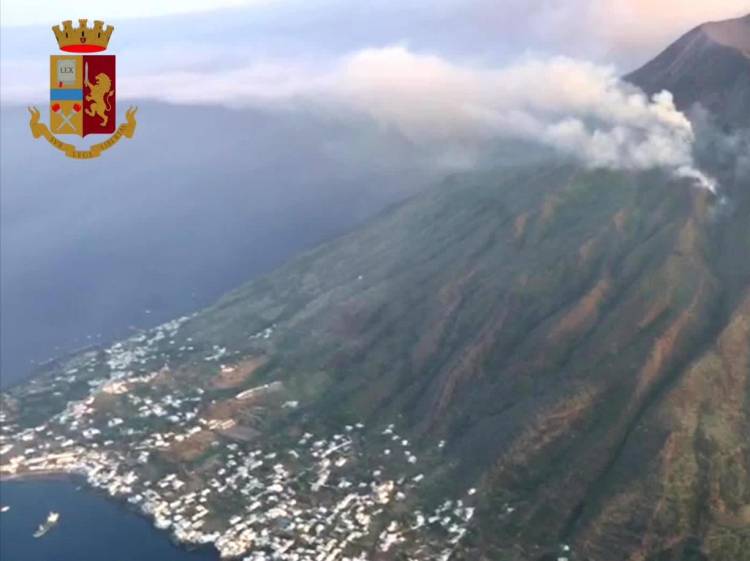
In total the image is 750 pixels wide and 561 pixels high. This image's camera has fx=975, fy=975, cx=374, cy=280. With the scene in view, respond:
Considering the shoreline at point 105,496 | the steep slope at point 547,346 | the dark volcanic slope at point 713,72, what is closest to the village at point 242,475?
the shoreline at point 105,496

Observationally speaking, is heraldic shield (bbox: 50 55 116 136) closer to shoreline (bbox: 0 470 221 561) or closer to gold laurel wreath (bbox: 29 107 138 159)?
gold laurel wreath (bbox: 29 107 138 159)

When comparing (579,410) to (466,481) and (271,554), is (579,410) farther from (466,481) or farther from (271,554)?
(271,554)

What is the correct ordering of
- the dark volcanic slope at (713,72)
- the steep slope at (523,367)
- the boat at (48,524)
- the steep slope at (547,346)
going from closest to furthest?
the steep slope at (523,367) < the steep slope at (547,346) < the boat at (48,524) < the dark volcanic slope at (713,72)

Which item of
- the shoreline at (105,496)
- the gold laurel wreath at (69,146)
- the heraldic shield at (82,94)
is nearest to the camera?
the gold laurel wreath at (69,146)

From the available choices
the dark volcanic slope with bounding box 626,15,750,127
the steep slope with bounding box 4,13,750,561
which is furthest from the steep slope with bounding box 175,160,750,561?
the dark volcanic slope with bounding box 626,15,750,127

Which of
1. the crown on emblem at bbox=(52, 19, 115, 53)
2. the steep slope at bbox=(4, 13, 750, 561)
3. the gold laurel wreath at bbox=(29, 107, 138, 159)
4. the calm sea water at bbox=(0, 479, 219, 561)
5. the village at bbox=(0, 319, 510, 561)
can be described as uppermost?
the crown on emblem at bbox=(52, 19, 115, 53)

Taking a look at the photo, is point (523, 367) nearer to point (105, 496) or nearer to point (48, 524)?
point (105, 496)

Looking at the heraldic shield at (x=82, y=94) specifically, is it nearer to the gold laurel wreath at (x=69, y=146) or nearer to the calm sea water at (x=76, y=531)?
the gold laurel wreath at (x=69, y=146)
